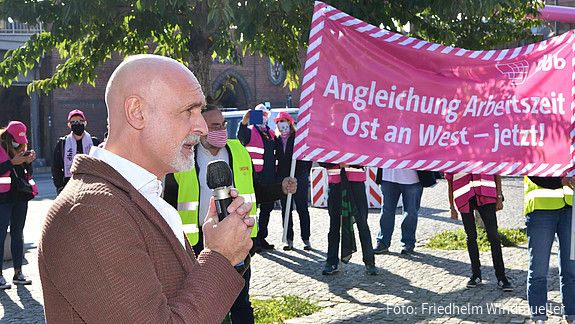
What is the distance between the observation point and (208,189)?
5.98 meters

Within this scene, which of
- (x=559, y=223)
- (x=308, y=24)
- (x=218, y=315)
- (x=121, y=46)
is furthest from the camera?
(x=121, y=46)

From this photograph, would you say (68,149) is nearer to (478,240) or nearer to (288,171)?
(288,171)

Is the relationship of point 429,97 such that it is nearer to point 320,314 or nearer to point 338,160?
point 338,160

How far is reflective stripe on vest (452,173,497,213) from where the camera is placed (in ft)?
27.8

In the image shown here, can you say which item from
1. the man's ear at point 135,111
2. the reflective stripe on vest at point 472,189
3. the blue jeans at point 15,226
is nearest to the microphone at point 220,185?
the man's ear at point 135,111

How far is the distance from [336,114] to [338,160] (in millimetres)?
330

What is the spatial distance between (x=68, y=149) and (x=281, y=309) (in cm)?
421

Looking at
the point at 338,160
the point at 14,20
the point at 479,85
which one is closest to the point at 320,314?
the point at 338,160

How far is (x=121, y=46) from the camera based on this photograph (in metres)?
8.01

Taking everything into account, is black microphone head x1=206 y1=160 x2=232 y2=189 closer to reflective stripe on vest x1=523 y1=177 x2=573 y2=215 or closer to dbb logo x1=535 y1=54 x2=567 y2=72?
dbb logo x1=535 y1=54 x2=567 y2=72

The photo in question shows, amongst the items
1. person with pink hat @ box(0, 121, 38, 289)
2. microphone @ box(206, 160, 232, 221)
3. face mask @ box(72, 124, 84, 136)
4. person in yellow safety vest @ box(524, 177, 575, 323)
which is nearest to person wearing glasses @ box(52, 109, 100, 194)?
face mask @ box(72, 124, 84, 136)

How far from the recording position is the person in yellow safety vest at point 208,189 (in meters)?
5.80

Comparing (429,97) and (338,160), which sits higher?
(429,97)

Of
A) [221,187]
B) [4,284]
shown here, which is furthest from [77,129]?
[221,187]
